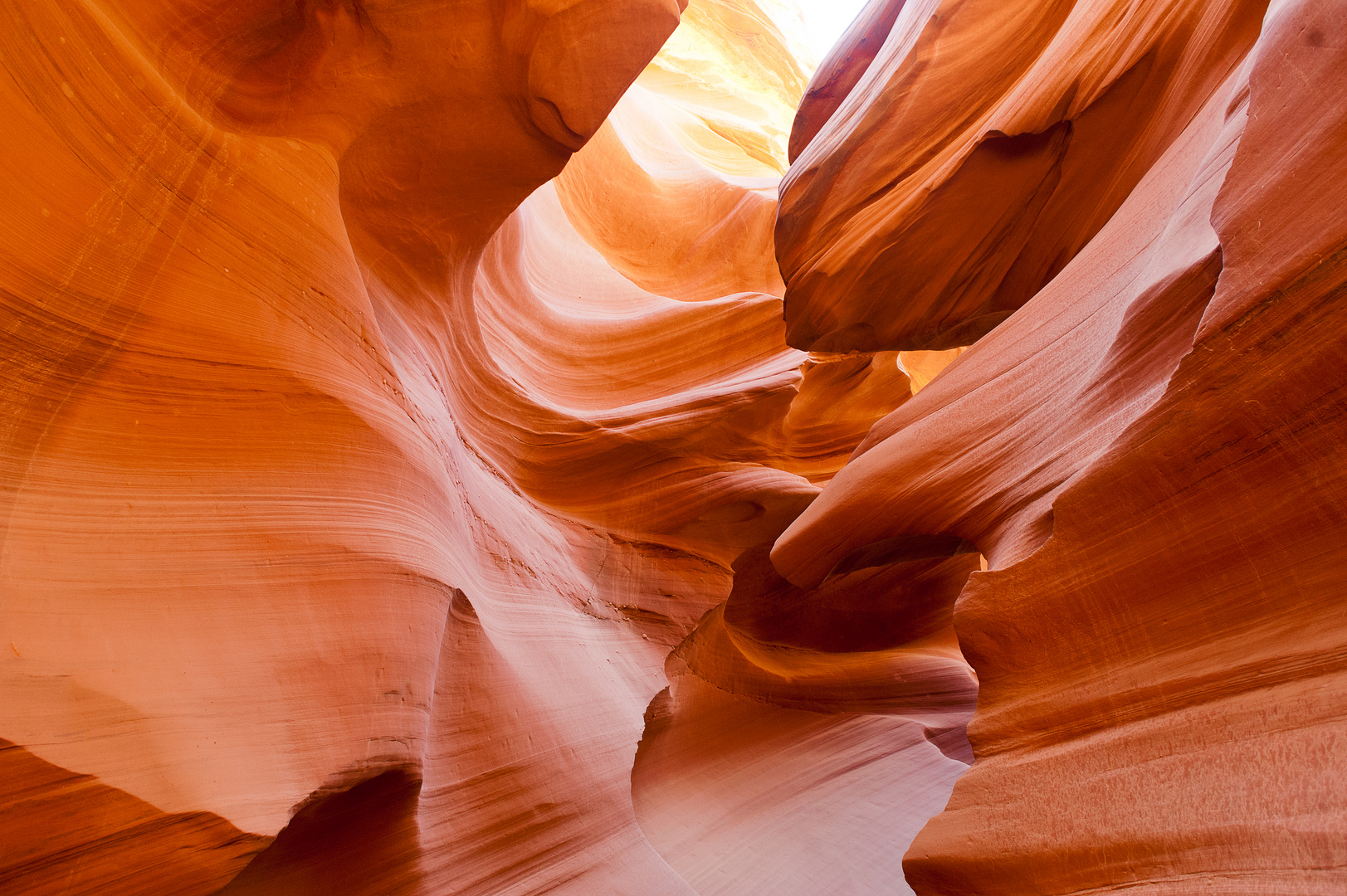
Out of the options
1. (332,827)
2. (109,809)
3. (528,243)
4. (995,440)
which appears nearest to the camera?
(109,809)

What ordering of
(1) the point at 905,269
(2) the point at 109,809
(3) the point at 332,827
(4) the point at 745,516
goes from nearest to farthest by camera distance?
(2) the point at 109,809, (3) the point at 332,827, (1) the point at 905,269, (4) the point at 745,516

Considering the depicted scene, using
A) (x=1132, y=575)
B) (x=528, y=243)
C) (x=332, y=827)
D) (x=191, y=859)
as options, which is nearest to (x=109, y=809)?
(x=191, y=859)

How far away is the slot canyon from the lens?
147 centimetres

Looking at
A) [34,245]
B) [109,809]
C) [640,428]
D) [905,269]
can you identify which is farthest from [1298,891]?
[640,428]

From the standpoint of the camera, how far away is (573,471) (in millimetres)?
4074

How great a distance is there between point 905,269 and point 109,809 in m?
3.66

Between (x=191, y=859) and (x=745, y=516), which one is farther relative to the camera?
(x=745, y=516)

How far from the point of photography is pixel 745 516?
15.2 ft

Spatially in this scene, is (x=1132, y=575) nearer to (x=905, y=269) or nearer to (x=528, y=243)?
(x=905, y=269)

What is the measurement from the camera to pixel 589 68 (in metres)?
2.69

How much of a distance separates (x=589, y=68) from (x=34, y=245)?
1780 millimetres

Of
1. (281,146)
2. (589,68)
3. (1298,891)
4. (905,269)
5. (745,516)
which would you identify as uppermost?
(589,68)

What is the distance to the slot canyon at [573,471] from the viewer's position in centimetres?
147

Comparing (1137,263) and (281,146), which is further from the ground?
(281,146)
